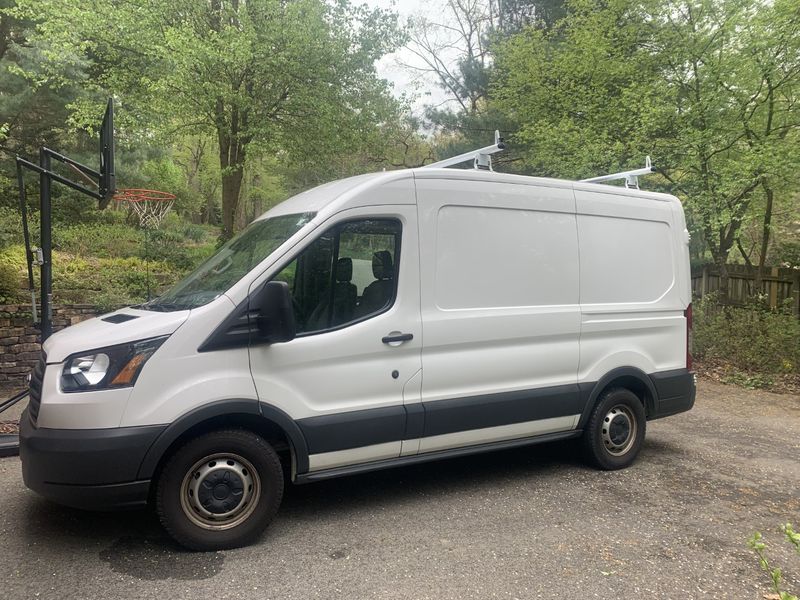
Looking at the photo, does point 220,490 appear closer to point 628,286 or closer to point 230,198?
point 628,286

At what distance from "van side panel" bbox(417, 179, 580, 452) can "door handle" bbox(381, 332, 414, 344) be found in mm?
176

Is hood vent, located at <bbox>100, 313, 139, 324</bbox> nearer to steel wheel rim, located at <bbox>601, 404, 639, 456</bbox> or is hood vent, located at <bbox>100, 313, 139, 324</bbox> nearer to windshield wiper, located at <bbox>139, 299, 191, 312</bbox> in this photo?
windshield wiper, located at <bbox>139, 299, 191, 312</bbox>

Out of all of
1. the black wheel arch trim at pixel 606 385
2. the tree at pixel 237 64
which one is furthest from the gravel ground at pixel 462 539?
the tree at pixel 237 64

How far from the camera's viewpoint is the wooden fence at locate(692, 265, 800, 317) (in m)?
10.8

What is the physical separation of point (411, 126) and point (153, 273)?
1008cm

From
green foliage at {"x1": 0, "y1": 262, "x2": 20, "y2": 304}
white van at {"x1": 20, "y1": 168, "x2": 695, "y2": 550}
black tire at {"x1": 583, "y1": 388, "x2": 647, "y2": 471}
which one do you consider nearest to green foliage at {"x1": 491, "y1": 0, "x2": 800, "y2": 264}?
white van at {"x1": 20, "y1": 168, "x2": 695, "y2": 550}

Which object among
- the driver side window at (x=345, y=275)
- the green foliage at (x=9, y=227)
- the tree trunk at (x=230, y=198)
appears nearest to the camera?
the driver side window at (x=345, y=275)

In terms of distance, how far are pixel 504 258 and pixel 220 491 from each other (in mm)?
2593

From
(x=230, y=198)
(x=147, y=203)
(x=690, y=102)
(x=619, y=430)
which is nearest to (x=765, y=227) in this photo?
(x=690, y=102)

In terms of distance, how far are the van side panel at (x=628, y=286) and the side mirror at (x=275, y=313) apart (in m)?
2.56

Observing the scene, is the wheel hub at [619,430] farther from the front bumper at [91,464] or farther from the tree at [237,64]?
the tree at [237,64]

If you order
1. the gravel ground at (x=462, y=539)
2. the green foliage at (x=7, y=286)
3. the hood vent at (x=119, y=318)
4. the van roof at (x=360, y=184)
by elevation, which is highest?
the van roof at (x=360, y=184)

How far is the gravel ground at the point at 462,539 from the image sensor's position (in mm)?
3139

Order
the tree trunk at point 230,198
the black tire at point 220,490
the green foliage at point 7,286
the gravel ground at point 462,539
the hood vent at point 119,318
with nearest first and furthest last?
the gravel ground at point 462,539 < the black tire at point 220,490 < the hood vent at point 119,318 < the green foliage at point 7,286 < the tree trunk at point 230,198
